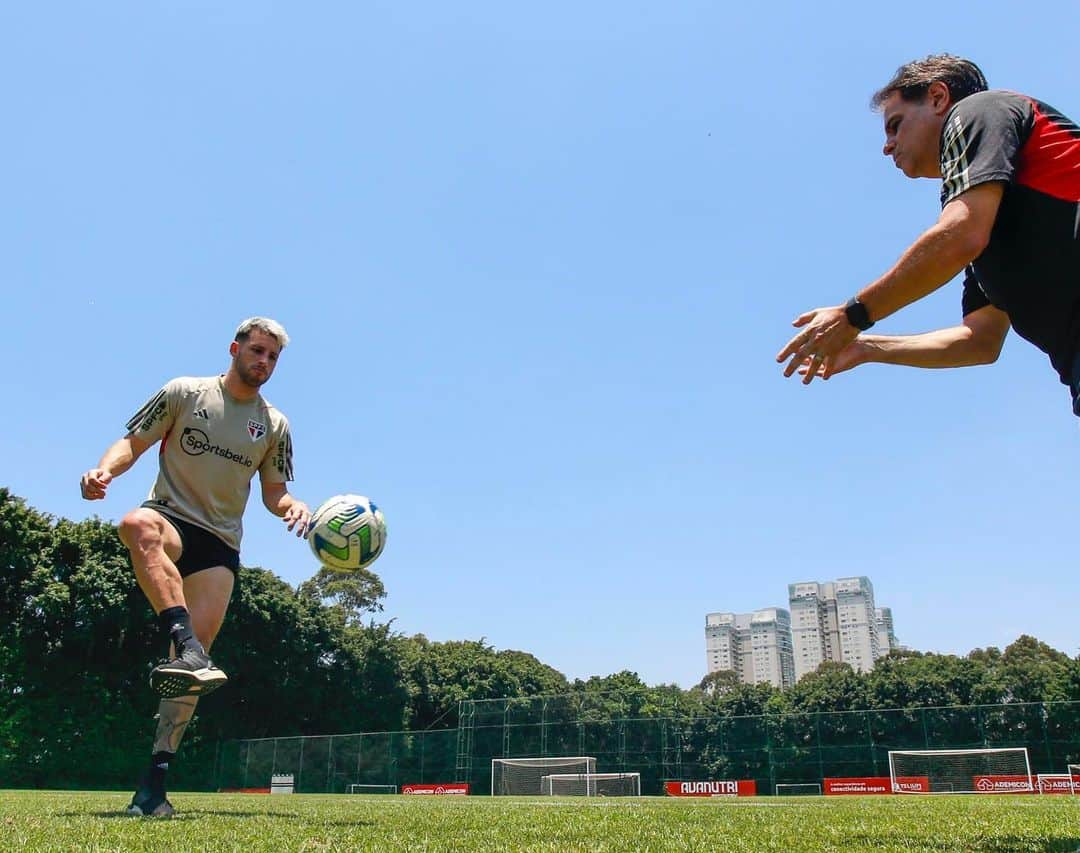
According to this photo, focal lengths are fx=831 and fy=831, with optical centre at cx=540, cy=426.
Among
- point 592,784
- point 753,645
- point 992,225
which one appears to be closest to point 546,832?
point 992,225

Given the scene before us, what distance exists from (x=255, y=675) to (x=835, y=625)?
449 feet

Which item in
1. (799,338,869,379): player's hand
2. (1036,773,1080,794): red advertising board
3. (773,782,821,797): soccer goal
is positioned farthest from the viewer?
(773,782,821,797): soccer goal

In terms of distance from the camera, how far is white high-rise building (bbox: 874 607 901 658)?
155375mm

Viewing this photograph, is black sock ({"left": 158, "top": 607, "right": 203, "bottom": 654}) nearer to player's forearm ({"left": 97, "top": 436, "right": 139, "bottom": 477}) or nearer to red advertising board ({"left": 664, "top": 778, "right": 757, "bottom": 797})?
player's forearm ({"left": 97, "top": 436, "right": 139, "bottom": 477})

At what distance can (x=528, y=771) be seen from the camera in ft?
117

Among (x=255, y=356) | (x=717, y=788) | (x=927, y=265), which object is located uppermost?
(x=255, y=356)

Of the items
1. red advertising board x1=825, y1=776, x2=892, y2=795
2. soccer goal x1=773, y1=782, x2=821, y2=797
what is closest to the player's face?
soccer goal x1=773, y1=782, x2=821, y2=797

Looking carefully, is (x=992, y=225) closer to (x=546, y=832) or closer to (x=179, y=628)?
(x=546, y=832)

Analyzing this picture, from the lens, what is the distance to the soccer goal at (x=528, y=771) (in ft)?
116

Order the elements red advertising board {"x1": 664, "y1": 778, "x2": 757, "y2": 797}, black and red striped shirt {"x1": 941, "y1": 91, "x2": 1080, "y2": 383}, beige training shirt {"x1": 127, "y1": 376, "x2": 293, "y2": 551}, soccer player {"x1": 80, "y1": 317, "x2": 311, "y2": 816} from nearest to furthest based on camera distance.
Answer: black and red striped shirt {"x1": 941, "y1": 91, "x2": 1080, "y2": 383}, soccer player {"x1": 80, "y1": 317, "x2": 311, "y2": 816}, beige training shirt {"x1": 127, "y1": 376, "x2": 293, "y2": 551}, red advertising board {"x1": 664, "y1": 778, "x2": 757, "y2": 797}

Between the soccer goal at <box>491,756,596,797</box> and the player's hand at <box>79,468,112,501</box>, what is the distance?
33.4m

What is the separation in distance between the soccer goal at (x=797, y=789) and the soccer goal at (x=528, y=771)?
7660mm

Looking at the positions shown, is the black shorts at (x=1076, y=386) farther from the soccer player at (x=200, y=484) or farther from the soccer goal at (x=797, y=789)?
the soccer goal at (x=797, y=789)

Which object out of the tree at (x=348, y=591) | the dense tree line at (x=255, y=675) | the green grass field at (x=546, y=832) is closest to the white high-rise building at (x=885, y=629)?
the dense tree line at (x=255, y=675)
